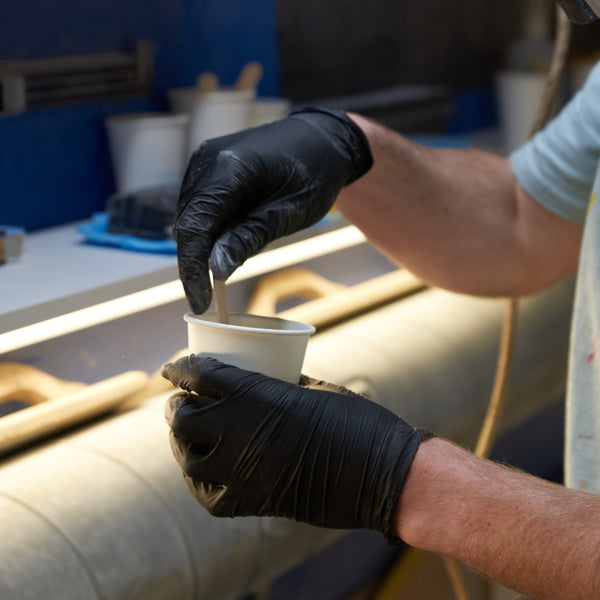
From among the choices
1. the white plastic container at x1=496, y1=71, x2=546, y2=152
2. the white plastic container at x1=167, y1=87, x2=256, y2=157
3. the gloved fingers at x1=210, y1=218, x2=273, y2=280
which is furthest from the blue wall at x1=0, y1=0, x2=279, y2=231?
the white plastic container at x1=496, y1=71, x2=546, y2=152

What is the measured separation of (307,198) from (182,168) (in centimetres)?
73

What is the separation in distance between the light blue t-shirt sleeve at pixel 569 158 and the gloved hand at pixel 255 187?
1.19 feet

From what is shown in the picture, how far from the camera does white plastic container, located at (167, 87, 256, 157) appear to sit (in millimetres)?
1601

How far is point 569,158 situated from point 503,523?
661 mm

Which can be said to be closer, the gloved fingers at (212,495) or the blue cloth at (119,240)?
the gloved fingers at (212,495)

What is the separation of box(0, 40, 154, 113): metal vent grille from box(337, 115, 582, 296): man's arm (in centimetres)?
61

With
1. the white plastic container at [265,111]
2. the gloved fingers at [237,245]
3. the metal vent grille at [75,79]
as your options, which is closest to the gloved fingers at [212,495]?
the gloved fingers at [237,245]

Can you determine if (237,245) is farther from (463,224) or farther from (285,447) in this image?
(463,224)

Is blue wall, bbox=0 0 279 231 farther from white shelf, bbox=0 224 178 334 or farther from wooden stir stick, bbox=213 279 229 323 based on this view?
wooden stir stick, bbox=213 279 229 323

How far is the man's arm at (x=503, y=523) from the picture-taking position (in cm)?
76

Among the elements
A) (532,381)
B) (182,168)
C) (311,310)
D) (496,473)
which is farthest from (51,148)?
(532,381)

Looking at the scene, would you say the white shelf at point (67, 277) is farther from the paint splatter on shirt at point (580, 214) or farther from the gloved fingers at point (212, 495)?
the paint splatter on shirt at point (580, 214)

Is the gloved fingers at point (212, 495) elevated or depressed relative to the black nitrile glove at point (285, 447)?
depressed

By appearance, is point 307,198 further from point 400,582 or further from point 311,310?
point 400,582
